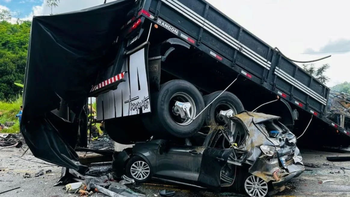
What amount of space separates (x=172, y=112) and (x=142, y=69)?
3.36 feet

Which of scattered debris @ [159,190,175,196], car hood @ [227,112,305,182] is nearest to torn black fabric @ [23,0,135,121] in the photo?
scattered debris @ [159,190,175,196]

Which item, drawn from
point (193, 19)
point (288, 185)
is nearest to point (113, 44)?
point (193, 19)

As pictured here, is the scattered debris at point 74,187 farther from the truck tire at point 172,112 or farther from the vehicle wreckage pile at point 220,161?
the truck tire at point 172,112

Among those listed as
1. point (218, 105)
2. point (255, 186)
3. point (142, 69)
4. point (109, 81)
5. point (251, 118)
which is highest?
point (142, 69)

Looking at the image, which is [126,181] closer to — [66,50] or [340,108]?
[66,50]

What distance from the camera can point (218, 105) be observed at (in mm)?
6246

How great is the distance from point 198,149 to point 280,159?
53.5 inches

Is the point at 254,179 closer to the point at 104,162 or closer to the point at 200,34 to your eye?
the point at 200,34

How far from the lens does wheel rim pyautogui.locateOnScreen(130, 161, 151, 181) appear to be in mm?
5398

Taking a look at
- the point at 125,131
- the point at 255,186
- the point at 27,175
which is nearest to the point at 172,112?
the point at 255,186

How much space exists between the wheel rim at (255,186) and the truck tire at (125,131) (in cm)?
278

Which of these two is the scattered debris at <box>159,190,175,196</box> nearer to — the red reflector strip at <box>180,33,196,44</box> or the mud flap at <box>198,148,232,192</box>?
the mud flap at <box>198,148,232,192</box>

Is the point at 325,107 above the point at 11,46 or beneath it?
beneath

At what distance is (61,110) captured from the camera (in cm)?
599
